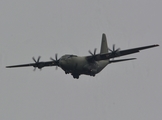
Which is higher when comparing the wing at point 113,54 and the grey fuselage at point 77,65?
the wing at point 113,54

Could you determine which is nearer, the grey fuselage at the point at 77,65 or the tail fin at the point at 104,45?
the grey fuselage at the point at 77,65

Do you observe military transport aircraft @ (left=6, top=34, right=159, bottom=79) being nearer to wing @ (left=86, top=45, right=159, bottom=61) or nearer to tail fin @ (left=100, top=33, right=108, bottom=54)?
wing @ (left=86, top=45, right=159, bottom=61)

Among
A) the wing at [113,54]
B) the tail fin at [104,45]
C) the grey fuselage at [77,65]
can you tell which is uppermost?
the tail fin at [104,45]

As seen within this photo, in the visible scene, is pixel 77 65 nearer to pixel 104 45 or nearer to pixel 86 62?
pixel 86 62

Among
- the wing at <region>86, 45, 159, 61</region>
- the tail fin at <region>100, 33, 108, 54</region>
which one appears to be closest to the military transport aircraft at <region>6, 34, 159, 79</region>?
the wing at <region>86, 45, 159, 61</region>

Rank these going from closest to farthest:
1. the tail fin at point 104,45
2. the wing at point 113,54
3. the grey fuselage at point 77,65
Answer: the wing at point 113,54 < the grey fuselage at point 77,65 < the tail fin at point 104,45

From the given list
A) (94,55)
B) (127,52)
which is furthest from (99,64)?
(127,52)

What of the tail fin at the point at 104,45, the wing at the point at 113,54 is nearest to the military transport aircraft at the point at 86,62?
the wing at the point at 113,54

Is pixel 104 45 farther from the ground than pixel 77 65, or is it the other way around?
pixel 104 45

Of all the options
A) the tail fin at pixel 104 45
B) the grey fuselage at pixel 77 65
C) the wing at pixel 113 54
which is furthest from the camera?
the tail fin at pixel 104 45

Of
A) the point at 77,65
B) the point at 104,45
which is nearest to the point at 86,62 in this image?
the point at 77,65

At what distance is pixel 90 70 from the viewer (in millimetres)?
49562

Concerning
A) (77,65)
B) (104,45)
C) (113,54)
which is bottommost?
(77,65)

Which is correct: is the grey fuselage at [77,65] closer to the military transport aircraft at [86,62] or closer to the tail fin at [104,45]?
the military transport aircraft at [86,62]
